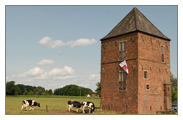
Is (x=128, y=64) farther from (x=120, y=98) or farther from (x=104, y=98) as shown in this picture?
(x=104, y=98)

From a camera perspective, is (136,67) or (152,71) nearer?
(136,67)

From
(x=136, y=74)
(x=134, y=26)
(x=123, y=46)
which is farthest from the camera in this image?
(x=123, y=46)

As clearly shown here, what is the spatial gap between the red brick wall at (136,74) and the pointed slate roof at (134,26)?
2.16ft

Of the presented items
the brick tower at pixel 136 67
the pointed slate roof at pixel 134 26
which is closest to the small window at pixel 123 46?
the brick tower at pixel 136 67

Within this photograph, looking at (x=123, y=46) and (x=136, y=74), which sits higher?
(x=123, y=46)

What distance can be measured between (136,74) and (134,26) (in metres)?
6.04

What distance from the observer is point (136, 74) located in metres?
23.2

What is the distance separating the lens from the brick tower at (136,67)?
76.5ft

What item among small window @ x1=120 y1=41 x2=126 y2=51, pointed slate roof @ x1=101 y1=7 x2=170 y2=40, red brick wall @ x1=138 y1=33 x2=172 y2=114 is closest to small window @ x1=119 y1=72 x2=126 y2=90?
red brick wall @ x1=138 y1=33 x2=172 y2=114

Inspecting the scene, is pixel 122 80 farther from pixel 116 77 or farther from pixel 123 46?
pixel 123 46

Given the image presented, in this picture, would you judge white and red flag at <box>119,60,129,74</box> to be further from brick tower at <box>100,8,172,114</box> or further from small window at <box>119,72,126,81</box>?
small window at <box>119,72,126,81</box>

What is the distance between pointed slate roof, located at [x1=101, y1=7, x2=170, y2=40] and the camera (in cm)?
2493

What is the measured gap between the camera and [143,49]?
944 inches

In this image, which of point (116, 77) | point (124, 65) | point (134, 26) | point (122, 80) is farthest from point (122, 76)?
point (134, 26)
